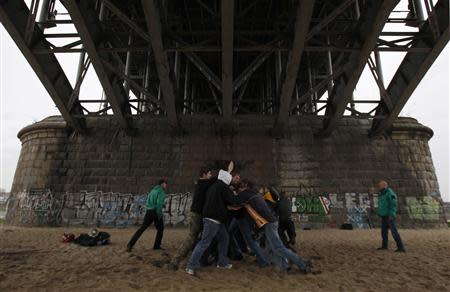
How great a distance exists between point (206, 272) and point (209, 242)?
551 millimetres

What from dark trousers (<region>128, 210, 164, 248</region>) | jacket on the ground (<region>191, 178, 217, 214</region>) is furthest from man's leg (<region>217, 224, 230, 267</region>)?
dark trousers (<region>128, 210, 164, 248</region>)

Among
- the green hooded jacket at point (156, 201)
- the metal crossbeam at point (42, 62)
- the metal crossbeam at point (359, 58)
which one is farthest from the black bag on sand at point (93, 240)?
the metal crossbeam at point (359, 58)

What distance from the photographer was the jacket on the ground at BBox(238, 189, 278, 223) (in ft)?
17.1

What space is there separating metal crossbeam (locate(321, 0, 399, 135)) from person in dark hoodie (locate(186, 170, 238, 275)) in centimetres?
785

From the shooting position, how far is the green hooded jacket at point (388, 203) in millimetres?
7582

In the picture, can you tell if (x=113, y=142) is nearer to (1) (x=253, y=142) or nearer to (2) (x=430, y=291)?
(1) (x=253, y=142)

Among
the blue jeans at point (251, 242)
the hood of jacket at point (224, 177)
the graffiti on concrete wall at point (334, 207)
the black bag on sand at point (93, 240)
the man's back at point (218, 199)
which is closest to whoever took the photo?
the man's back at point (218, 199)

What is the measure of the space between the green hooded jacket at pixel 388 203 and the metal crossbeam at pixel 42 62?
12350 millimetres

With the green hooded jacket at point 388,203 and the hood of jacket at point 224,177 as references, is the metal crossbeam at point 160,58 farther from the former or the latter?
the green hooded jacket at point 388,203

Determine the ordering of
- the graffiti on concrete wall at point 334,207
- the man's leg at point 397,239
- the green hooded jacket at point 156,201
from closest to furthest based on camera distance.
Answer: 1. the man's leg at point 397,239
2. the green hooded jacket at point 156,201
3. the graffiti on concrete wall at point 334,207

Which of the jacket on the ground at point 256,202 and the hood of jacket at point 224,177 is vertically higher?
the hood of jacket at point 224,177

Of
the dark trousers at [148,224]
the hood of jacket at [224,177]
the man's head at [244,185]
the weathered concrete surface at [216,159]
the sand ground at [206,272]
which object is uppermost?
the weathered concrete surface at [216,159]

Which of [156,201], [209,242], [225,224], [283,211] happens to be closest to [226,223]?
[225,224]

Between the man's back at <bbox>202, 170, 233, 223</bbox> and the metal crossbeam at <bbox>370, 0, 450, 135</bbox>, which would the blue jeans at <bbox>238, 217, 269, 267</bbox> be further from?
the metal crossbeam at <bbox>370, 0, 450, 135</bbox>
